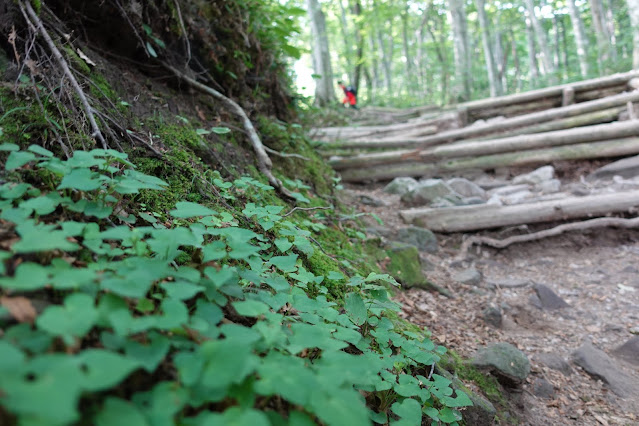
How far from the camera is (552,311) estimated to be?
142 inches

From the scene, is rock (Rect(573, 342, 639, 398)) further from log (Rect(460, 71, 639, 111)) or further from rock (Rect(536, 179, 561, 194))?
log (Rect(460, 71, 639, 111))

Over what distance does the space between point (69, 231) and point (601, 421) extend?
3.03 meters

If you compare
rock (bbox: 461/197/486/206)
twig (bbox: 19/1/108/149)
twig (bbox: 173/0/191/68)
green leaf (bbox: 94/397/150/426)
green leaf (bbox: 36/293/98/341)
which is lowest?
rock (bbox: 461/197/486/206)

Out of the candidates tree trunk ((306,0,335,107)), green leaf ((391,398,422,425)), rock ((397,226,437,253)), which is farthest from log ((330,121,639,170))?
green leaf ((391,398,422,425))

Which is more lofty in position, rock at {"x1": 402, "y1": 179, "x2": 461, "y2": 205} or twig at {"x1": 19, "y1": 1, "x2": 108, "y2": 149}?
twig at {"x1": 19, "y1": 1, "x2": 108, "y2": 149}

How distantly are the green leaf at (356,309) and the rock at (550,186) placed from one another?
15.8 ft

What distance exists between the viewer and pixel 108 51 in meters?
2.76

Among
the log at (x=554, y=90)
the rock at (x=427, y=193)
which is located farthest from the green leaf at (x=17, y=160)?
the log at (x=554, y=90)

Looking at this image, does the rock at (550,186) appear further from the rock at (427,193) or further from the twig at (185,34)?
the twig at (185,34)

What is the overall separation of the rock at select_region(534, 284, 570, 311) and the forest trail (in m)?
0.01

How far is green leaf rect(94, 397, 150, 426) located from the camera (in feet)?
2.30

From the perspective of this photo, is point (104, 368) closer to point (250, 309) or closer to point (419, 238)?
point (250, 309)

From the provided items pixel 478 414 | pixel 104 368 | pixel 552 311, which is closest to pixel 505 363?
pixel 478 414

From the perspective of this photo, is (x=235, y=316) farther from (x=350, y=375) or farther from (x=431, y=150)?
(x=431, y=150)
